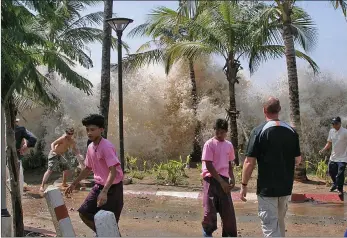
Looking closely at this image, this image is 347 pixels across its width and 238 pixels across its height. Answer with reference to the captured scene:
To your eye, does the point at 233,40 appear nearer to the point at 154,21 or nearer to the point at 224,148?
the point at 154,21

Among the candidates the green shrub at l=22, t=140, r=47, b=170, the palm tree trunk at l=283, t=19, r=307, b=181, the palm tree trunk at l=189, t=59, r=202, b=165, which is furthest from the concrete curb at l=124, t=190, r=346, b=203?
the green shrub at l=22, t=140, r=47, b=170

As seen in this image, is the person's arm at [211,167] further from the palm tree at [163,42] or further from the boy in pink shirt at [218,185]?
the palm tree at [163,42]

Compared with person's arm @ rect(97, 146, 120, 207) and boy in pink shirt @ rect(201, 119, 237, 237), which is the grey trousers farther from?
person's arm @ rect(97, 146, 120, 207)

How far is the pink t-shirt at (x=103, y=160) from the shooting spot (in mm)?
5445

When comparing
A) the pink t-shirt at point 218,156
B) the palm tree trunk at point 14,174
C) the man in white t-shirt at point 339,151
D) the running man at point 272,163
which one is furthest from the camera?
the man in white t-shirt at point 339,151

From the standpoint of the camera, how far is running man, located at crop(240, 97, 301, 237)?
5.15 meters

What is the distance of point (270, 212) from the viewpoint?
5207 millimetres

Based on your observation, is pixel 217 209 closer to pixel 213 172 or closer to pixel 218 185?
pixel 218 185

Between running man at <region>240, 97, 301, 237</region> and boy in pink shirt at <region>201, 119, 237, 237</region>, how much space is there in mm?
684

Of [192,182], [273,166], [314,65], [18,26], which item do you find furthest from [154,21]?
[273,166]

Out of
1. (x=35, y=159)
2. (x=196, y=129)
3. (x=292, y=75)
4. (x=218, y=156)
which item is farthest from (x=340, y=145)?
(x=35, y=159)

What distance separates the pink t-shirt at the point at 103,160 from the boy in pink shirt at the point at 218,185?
102 centimetres

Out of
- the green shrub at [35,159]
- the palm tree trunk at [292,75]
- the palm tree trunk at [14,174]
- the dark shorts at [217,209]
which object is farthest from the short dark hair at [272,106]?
the green shrub at [35,159]

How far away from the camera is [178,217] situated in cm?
871
